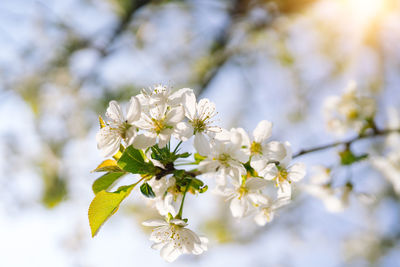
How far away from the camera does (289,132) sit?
4492mm

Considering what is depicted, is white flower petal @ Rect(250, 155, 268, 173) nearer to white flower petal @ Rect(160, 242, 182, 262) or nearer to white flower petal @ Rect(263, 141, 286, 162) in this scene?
white flower petal @ Rect(263, 141, 286, 162)

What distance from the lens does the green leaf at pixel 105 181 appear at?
91 cm

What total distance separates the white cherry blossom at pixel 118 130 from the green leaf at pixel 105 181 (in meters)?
0.10

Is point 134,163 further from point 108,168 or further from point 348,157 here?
point 348,157

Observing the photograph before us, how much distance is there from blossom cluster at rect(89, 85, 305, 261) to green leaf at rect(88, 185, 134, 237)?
0.03 meters

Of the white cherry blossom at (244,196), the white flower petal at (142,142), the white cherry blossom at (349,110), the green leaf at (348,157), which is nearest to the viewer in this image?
the white flower petal at (142,142)

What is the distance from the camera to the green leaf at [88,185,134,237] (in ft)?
2.86

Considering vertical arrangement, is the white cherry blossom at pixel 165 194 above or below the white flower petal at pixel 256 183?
above

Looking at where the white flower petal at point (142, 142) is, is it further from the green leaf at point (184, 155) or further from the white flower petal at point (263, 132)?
the white flower petal at point (263, 132)

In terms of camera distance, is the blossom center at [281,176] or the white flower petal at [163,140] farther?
the blossom center at [281,176]

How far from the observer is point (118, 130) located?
897 mm

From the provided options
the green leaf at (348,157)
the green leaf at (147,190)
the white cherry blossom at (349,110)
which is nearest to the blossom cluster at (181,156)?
the green leaf at (147,190)

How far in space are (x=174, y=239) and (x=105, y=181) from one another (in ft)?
0.95

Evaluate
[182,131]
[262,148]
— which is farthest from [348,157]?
[182,131]
